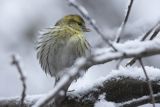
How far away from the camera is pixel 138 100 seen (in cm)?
219

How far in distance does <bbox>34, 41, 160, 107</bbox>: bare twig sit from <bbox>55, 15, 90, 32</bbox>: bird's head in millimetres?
2052

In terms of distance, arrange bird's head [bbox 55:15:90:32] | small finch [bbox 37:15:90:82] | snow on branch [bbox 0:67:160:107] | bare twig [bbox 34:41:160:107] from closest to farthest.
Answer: bare twig [bbox 34:41:160:107], snow on branch [bbox 0:67:160:107], small finch [bbox 37:15:90:82], bird's head [bbox 55:15:90:32]

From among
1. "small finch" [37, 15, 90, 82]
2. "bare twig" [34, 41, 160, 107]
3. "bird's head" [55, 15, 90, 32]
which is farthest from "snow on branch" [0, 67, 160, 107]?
"bird's head" [55, 15, 90, 32]

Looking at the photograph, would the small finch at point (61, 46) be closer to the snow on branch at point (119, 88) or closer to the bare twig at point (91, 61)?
the snow on branch at point (119, 88)

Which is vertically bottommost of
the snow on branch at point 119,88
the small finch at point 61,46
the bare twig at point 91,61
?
the snow on branch at point 119,88

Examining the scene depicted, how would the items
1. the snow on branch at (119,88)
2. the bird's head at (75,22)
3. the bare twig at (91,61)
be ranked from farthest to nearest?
the bird's head at (75,22) → the snow on branch at (119,88) → the bare twig at (91,61)

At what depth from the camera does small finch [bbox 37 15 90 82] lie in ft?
10.6

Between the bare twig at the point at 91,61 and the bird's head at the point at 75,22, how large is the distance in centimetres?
205

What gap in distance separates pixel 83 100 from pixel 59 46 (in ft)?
2.88

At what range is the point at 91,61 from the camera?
1274mm

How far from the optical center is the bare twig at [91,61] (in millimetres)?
1221

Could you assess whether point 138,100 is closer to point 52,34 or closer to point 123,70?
point 123,70

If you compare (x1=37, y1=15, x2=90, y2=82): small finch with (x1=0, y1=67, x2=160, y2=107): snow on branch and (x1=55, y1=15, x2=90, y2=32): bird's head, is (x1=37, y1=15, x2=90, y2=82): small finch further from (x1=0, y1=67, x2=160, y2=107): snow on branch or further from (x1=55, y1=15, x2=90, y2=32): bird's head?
(x1=0, y1=67, x2=160, y2=107): snow on branch

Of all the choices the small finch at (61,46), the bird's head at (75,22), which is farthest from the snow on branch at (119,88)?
the bird's head at (75,22)
